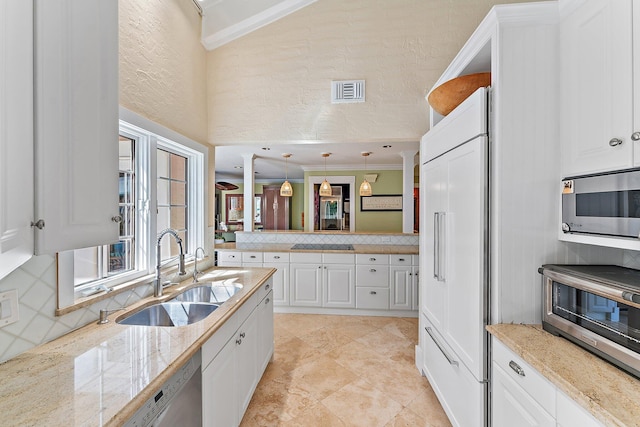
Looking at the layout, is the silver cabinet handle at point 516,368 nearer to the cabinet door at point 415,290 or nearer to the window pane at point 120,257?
the window pane at point 120,257

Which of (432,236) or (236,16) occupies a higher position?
(236,16)

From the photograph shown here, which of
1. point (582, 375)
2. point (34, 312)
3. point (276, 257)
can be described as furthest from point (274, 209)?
point (582, 375)

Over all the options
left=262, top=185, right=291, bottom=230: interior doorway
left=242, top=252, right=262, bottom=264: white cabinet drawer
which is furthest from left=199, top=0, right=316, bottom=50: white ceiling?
left=262, top=185, right=291, bottom=230: interior doorway

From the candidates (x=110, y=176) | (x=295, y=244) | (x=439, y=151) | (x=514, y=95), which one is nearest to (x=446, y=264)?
(x=439, y=151)

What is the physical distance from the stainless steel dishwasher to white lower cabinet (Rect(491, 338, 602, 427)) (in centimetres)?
138

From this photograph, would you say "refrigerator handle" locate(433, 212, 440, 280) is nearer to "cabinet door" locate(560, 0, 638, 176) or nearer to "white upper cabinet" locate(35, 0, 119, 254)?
"cabinet door" locate(560, 0, 638, 176)

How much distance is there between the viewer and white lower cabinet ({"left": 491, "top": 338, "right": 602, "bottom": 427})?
988mm

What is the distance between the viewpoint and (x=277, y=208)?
8992mm

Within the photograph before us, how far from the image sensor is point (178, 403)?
44.8 inches

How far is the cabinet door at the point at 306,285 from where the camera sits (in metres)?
3.89

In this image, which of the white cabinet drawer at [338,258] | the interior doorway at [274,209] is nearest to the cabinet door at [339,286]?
the white cabinet drawer at [338,258]

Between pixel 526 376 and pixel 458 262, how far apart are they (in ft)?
2.19

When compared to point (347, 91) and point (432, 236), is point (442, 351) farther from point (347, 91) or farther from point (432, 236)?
point (347, 91)

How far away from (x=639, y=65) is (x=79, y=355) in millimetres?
2350
